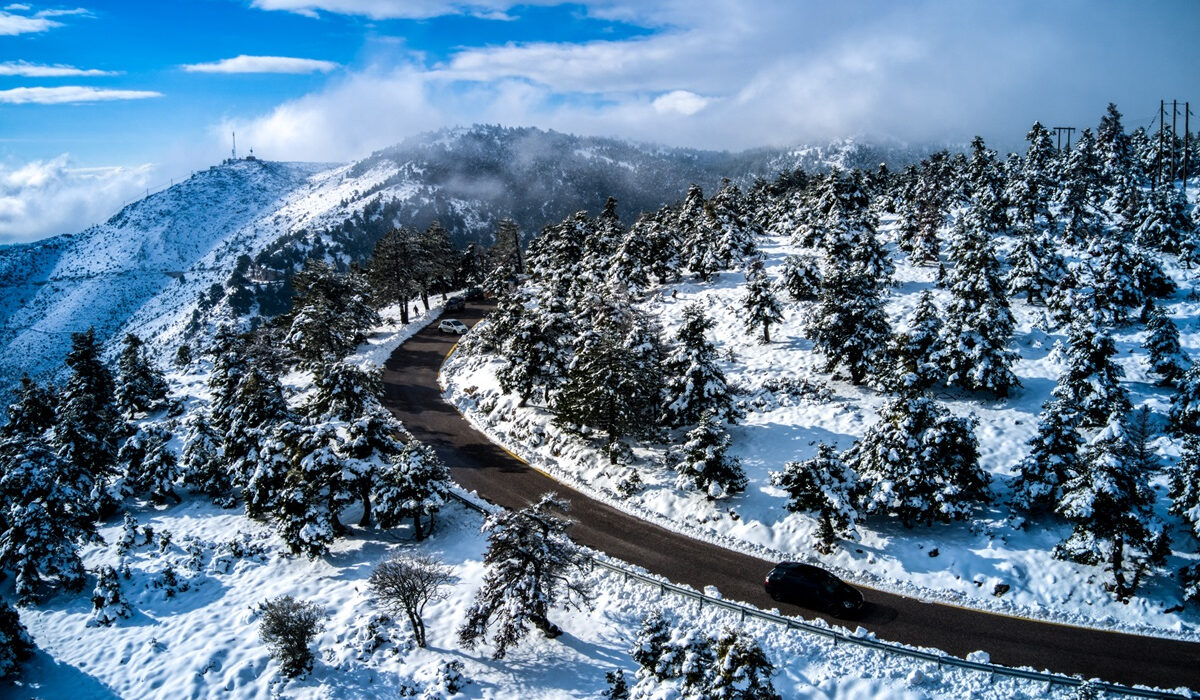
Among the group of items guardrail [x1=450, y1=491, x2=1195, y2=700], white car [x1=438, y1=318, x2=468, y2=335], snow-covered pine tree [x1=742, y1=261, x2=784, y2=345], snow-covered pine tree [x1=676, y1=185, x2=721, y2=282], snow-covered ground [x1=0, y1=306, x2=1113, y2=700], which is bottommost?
snow-covered ground [x1=0, y1=306, x2=1113, y2=700]

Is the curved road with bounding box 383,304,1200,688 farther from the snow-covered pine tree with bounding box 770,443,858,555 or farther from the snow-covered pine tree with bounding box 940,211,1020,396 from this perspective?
the snow-covered pine tree with bounding box 940,211,1020,396

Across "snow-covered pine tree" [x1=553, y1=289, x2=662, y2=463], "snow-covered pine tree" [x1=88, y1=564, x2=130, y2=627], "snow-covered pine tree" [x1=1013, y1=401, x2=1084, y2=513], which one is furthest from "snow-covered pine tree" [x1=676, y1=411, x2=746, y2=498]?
"snow-covered pine tree" [x1=88, y1=564, x2=130, y2=627]

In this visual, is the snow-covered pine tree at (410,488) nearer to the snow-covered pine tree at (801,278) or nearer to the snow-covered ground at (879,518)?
the snow-covered ground at (879,518)

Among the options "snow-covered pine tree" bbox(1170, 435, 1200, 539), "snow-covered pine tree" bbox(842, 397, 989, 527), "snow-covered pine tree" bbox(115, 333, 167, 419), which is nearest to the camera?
"snow-covered pine tree" bbox(1170, 435, 1200, 539)

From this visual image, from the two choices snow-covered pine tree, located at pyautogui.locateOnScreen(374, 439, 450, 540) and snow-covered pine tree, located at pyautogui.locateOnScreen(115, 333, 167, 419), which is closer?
snow-covered pine tree, located at pyautogui.locateOnScreen(374, 439, 450, 540)

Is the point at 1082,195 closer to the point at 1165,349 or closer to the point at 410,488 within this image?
the point at 1165,349

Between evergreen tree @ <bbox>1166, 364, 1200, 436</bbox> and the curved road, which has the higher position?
evergreen tree @ <bbox>1166, 364, 1200, 436</bbox>

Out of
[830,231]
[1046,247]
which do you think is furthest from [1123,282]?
[830,231]

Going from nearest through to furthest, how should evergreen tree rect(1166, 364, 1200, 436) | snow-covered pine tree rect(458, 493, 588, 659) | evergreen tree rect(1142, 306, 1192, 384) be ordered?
snow-covered pine tree rect(458, 493, 588, 659), evergreen tree rect(1166, 364, 1200, 436), evergreen tree rect(1142, 306, 1192, 384)
